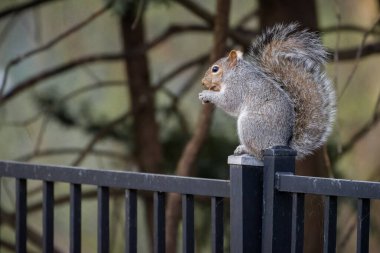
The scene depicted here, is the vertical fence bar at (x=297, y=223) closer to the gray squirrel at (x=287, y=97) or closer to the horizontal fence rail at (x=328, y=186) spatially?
the horizontal fence rail at (x=328, y=186)

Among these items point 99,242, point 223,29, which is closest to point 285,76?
point 99,242

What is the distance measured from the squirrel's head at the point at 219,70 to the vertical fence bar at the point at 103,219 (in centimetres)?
50

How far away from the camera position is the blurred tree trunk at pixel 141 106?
5.07 meters

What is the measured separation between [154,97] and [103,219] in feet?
10.4

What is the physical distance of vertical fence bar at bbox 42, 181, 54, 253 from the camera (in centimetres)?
227

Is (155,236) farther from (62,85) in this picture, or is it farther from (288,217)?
(62,85)

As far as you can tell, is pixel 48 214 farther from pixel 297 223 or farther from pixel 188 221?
pixel 297 223

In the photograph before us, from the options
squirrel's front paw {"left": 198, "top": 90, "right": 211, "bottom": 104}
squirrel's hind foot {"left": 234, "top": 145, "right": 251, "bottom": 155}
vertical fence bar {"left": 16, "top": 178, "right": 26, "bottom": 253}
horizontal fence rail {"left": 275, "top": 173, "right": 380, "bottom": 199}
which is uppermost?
squirrel's front paw {"left": 198, "top": 90, "right": 211, "bottom": 104}

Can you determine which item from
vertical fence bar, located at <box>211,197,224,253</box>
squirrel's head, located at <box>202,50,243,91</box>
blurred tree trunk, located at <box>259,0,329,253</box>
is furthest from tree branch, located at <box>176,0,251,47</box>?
vertical fence bar, located at <box>211,197,224,253</box>

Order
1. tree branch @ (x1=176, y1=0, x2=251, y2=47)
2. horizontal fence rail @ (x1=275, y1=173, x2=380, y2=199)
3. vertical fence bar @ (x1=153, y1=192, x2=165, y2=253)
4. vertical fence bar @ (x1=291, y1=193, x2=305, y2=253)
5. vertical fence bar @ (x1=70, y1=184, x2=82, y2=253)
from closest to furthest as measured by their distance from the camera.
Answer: horizontal fence rail @ (x1=275, y1=173, x2=380, y2=199), vertical fence bar @ (x1=291, y1=193, x2=305, y2=253), vertical fence bar @ (x1=153, y1=192, x2=165, y2=253), vertical fence bar @ (x1=70, y1=184, x2=82, y2=253), tree branch @ (x1=176, y1=0, x2=251, y2=47)

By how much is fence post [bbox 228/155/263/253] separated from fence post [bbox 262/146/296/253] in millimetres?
18

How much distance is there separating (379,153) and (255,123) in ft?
17.2

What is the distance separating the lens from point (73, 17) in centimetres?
717

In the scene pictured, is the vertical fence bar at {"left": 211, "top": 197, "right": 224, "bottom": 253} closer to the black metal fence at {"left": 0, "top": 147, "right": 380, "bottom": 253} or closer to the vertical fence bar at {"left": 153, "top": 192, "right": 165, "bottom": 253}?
the black metal fence at {"left": 0, "top": 147, "right": 380, "bottom": 253}
